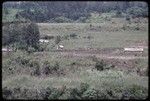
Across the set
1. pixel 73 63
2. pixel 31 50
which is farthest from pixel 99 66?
pixel 31 50

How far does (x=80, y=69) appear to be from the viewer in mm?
12227

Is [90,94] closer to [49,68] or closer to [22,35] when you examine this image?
[49,68]

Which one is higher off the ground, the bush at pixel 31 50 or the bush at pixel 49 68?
the bush at pixel 49 68

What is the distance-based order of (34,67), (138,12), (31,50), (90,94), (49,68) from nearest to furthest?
1. (90,94)
2. (49,68)
3. (34,67)
4. (31,50)
5. (138,12)

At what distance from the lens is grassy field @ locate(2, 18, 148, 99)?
9117 millimetres

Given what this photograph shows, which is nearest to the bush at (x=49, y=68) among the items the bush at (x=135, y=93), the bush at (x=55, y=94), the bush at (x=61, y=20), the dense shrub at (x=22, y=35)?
the bush at (x=55, y=94)

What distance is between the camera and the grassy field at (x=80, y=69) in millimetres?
9117

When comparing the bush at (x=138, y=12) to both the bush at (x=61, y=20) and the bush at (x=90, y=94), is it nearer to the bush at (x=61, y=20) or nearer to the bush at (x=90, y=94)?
the bush at (x=61, y=20)

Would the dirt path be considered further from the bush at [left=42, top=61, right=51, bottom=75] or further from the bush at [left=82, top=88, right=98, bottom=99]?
the bush at [left=82, top=88, right=98, bottom=99]

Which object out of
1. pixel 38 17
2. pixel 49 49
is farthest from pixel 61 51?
pixel 38 17

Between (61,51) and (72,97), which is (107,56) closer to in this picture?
(61,51)

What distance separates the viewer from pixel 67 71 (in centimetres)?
1177

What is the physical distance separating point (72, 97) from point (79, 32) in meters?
14.8

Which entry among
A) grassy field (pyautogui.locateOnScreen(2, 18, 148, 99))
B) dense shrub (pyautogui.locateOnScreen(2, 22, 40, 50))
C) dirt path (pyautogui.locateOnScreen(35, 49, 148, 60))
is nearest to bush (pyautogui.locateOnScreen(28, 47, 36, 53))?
grassy field (pyautogui.locateOnScreen(2, 18, 148, 99))
